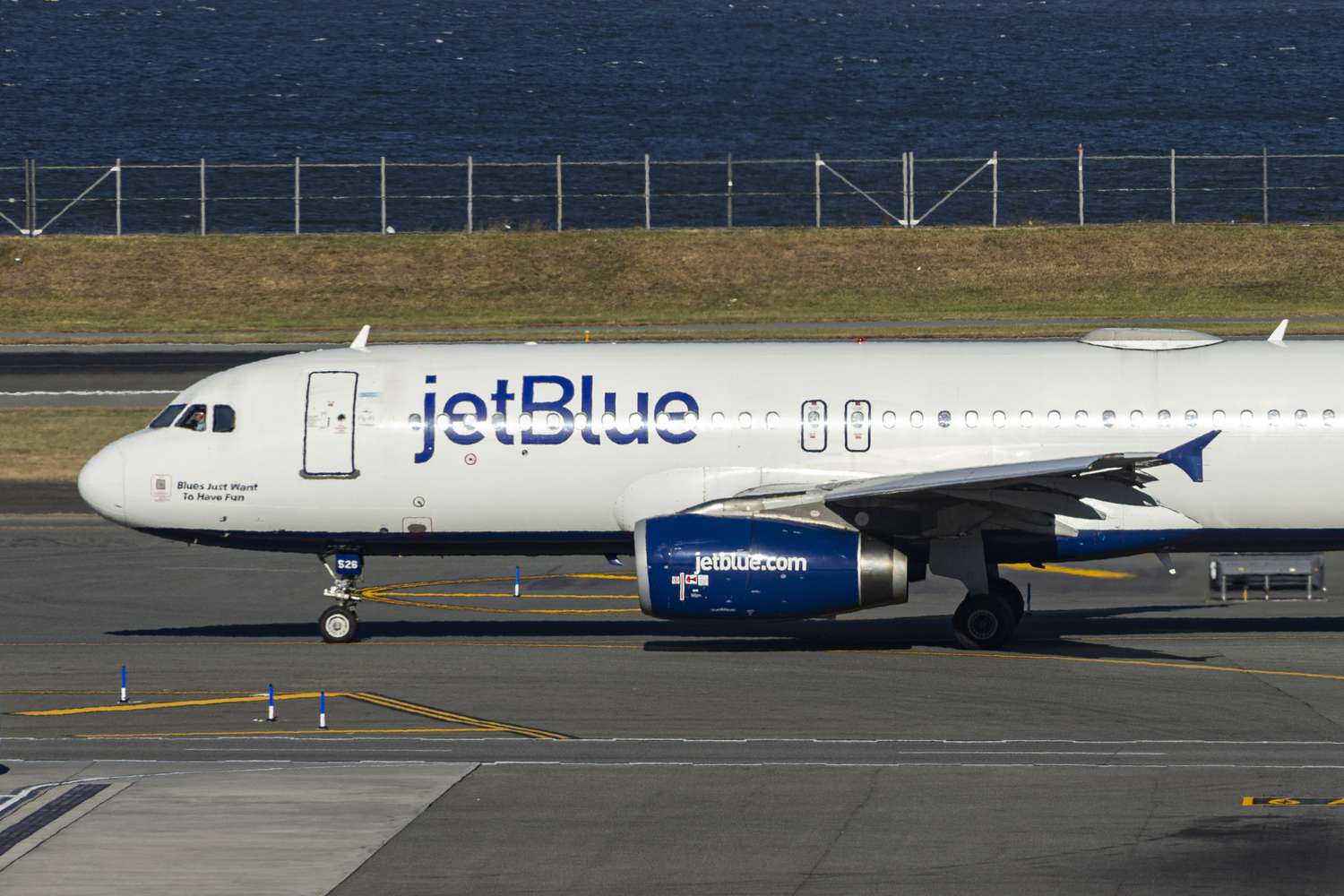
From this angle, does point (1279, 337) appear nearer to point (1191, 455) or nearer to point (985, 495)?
point (1191, 455)

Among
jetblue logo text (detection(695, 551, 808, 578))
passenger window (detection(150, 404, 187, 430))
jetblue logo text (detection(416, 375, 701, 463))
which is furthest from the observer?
passenger window (detection(150, 404, 187, 430))

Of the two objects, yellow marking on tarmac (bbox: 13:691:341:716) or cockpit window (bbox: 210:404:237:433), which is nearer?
yellow marking on tarmac (bbox: 13:691:341:716)

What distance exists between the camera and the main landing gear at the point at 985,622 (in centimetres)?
3005

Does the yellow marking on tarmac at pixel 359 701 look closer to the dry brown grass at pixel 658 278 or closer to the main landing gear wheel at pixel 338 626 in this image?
the main landing gear wheel at pixel 338 626

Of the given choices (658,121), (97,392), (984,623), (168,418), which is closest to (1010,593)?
(984,623)

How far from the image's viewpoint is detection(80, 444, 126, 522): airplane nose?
101 feet

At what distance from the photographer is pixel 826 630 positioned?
32.8 meters

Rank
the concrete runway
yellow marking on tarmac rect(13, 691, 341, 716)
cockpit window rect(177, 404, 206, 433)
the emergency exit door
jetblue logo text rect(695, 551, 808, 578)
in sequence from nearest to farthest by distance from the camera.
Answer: the concrete runway
yellow marking on tarmac rect(13, 691, 341, 716)
jetblue logo text rect(695, 551, 808, 578)
the emergency exit door
cockpit window rect(177, 404, 206, 433)

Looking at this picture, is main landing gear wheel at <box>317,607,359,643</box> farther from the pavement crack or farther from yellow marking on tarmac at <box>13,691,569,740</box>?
the pavement crack

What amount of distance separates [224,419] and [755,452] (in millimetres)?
8531

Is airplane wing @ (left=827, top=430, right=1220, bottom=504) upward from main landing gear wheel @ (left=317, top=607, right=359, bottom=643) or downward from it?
upward

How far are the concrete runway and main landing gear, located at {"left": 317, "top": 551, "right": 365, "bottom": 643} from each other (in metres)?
0.83

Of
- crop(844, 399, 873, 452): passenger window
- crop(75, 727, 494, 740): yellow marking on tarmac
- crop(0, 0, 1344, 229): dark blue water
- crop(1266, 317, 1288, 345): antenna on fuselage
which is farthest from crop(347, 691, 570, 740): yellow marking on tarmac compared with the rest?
crop(0, 0, 1344, 229): dark blue water

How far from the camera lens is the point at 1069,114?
15062 centimetres
